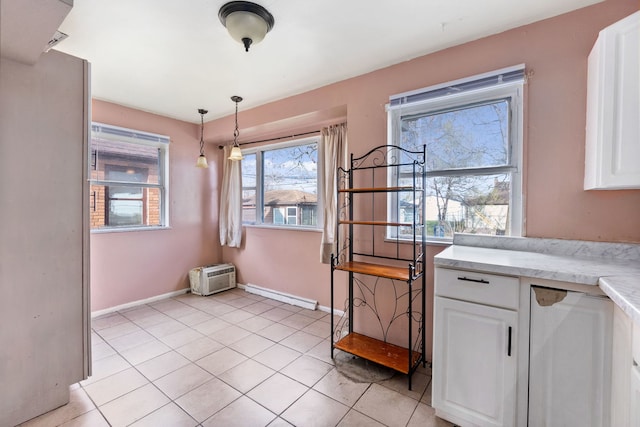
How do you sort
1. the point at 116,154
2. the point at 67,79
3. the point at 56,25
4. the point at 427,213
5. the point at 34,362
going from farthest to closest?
the point at 116,154 < the point at 427,213 < the point at 67,79 < the point at 34,362 < the point at 56,25

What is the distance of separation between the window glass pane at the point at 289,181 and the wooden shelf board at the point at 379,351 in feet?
4.76

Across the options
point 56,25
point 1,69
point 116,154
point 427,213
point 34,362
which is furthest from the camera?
point 116,154

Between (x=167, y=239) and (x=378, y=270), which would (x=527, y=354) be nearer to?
(x=378, y=270)

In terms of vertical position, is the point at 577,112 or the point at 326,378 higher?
the point at 577,112

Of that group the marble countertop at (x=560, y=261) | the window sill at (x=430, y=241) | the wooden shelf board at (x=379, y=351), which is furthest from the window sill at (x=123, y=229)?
the marble countertop at (x=560, y=261)

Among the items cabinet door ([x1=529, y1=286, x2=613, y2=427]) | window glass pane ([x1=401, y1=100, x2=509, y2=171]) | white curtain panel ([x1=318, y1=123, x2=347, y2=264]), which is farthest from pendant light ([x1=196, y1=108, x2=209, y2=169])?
cabinet door ([x1=529, y1=286, x2=613, y2=427])

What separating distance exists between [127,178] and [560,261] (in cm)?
413

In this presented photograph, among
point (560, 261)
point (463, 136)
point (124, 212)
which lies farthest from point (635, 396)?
point (124, 212)

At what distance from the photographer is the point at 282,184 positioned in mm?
3631

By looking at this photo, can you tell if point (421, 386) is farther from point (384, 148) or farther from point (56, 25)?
point (56, 25)

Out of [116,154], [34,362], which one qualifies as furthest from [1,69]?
[116,154]

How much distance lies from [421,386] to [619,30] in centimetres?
227

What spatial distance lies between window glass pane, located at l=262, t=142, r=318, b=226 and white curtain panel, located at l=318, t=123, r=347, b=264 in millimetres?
359

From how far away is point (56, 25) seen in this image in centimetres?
130
